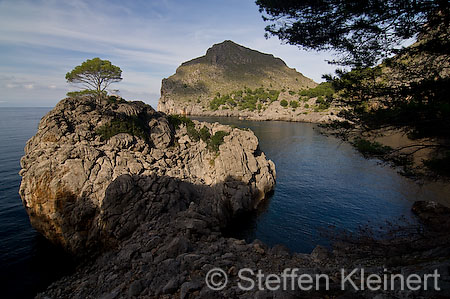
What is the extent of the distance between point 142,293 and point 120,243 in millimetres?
9758

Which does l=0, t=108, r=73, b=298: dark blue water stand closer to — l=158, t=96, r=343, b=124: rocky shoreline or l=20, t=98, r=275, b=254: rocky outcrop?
l=20, t=98, r=275, b=254: rocky outcrop

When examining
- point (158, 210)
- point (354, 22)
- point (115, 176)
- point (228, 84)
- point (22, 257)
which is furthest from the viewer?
point (228, 84)

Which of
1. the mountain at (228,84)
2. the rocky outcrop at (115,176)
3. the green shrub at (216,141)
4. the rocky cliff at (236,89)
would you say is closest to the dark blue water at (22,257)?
the rocky outcrop at (115,176)

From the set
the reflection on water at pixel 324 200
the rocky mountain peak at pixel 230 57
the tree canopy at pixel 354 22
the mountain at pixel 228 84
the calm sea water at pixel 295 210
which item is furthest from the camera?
the rocky mountain peak at pixel 230 57

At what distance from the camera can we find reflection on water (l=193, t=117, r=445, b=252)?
23172mm

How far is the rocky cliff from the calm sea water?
64704 mm

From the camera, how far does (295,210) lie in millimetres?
27047

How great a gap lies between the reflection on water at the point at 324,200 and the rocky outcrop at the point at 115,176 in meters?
3.19

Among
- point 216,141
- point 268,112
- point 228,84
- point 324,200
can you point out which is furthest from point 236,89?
point 324,200

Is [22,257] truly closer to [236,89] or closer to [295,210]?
[295,210]

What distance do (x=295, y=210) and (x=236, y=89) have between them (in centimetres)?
13929

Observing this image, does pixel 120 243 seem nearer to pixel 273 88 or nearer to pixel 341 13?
pixel 341 13

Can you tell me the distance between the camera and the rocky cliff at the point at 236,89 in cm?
11556

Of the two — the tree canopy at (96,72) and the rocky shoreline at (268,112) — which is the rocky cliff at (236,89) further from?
the tree canopy at (96,72)
